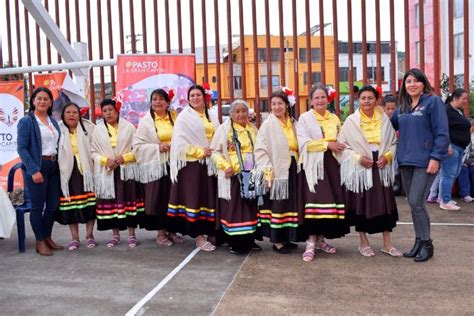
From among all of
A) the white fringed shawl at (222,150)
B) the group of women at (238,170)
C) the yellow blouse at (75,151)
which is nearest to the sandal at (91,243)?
the group of women at (238,170)

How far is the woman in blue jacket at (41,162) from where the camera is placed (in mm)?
5207

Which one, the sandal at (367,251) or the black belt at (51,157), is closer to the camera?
the sandal at (367,251)

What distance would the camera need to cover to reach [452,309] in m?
3.71

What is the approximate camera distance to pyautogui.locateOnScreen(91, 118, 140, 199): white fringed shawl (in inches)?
215

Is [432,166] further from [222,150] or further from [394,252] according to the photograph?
[222,150]

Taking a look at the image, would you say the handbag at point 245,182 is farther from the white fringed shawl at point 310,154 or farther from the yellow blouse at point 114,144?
the yellow blouse at point 114,144

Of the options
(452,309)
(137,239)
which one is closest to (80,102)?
(137,239)

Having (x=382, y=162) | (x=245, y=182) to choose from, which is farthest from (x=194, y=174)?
(x=382, y=162)

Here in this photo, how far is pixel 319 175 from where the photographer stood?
4.87 m

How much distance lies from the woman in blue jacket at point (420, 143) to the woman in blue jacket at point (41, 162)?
315 cm

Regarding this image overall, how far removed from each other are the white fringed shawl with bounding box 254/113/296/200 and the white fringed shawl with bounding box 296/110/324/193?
0.15 meters

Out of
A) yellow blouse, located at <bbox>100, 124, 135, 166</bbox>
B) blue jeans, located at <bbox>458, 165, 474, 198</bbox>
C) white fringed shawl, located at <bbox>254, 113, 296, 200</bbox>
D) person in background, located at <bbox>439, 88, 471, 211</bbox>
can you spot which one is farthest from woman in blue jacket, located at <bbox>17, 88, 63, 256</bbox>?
blue jeans, located at <bbox>458, 165, 474, 198</bbox>

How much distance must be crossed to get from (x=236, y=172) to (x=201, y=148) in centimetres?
41

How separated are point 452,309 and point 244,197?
77.5 inches
